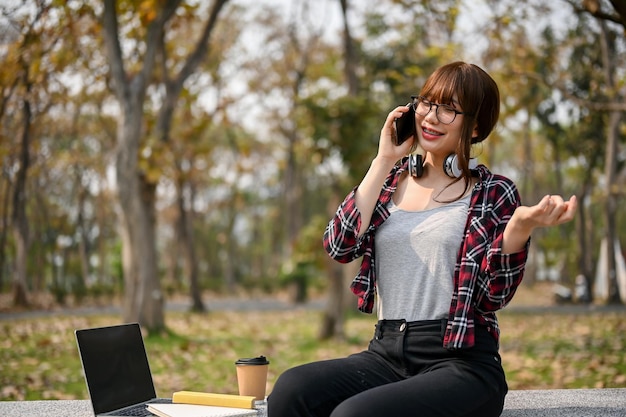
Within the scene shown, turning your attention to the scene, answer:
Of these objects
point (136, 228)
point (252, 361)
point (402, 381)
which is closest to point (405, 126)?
point (402, 381)

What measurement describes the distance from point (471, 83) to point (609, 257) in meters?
19.0

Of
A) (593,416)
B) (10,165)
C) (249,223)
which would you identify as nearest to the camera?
(593,416)

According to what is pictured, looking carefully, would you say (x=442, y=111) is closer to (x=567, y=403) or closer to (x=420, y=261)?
(x=420, y=261)

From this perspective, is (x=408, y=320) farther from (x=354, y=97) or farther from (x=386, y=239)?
(x=354, y=97)

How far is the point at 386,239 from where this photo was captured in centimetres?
285

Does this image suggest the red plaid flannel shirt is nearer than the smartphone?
Yes

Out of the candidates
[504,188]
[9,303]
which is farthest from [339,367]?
[9,303]

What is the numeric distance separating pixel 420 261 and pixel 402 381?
1.40 feet

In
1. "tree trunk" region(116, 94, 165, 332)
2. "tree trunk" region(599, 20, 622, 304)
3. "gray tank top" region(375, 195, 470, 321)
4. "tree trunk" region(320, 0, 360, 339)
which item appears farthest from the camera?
"tree trunk" region(599, 20, 622, 304)

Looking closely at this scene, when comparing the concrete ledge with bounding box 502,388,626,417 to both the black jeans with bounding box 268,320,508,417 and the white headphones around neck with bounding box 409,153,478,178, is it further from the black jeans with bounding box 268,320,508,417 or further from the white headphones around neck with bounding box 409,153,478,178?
the white headphones around neck with bounding box 409,153,478,178

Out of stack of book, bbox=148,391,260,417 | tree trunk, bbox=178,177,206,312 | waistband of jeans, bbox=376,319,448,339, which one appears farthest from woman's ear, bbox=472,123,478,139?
tree trunk, bbox=178,177,206,312

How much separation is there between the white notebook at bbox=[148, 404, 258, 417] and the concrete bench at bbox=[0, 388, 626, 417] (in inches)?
22.8

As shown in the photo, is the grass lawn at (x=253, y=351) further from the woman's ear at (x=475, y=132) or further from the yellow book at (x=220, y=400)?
the woman's ear at (x=475, y=132)

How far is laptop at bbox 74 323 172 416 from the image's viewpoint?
2.90m
